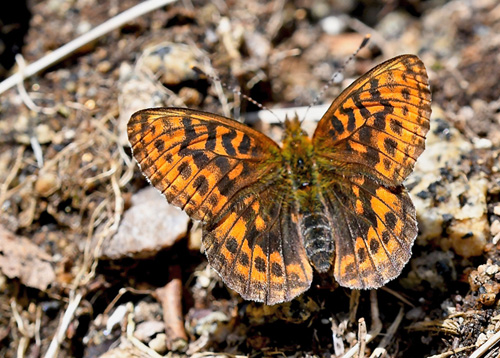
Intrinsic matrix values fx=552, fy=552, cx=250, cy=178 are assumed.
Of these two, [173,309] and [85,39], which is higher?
[85,39]

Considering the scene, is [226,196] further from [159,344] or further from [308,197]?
[159,344]

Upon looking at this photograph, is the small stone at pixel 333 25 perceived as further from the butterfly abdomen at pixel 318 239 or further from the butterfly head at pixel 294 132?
the butterfly abdomen at pixel 318 239

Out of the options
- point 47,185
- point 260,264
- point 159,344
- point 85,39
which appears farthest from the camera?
point 85,39

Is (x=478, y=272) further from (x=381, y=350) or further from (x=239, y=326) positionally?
(x=239, y=326)

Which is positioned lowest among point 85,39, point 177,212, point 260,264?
point 260,264

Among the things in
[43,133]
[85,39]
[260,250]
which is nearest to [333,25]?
[85,39]

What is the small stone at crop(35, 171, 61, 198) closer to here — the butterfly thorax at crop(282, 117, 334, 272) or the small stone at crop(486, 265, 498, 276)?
the butterfly thorax at crop(282, 117, 334, 272)

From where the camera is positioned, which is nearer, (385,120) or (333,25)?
(385,120)

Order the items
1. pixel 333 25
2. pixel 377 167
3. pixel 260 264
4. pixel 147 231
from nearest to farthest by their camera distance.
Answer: pixel 260 264 → pixel 377 167 → pixel 147 231 → pixel 333 25

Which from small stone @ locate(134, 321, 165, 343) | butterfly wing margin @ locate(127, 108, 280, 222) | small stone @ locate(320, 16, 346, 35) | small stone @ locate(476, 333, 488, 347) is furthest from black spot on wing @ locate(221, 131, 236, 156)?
small stone @ locate(320, 16, 346, 35)
